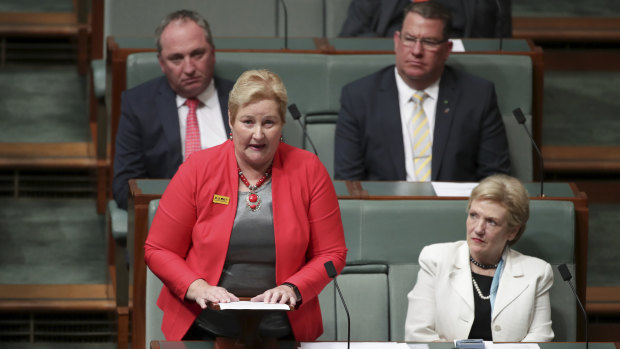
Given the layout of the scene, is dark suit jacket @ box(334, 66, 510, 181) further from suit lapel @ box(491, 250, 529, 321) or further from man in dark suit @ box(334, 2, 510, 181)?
suit lapel @ box(491, 250, 529, 321)

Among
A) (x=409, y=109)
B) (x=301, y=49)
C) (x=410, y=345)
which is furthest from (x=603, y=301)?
(x=410, y=345)

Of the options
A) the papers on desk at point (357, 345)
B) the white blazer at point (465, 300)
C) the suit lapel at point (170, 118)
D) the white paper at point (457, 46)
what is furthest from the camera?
the white paper at point (457, 46)

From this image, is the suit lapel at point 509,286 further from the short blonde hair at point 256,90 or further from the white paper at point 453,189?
the short blonde hair at point 256,90

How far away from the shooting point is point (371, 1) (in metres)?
2.17

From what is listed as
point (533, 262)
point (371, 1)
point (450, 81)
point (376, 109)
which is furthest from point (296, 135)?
point (533, 262)

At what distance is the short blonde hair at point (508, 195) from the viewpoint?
1.44m

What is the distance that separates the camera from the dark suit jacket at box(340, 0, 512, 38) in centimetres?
217

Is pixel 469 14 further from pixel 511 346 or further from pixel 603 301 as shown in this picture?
pixel 511 346

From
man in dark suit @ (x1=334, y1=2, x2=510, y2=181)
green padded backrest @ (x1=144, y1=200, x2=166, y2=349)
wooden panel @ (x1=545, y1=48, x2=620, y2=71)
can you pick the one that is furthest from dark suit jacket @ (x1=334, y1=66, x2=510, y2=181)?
wooden panel @ (x1=545, y1=48, x2=620, y2=71)

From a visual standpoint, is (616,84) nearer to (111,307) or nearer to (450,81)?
(450,81)

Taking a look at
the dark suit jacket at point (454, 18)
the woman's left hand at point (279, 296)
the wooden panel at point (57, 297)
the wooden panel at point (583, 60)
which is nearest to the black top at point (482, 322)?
the woman's left hand at point (279, 296)

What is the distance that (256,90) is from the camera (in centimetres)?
120

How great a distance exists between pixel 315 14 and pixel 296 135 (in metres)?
0.47

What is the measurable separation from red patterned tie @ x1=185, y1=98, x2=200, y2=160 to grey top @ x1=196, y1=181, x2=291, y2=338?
57 centimetres
